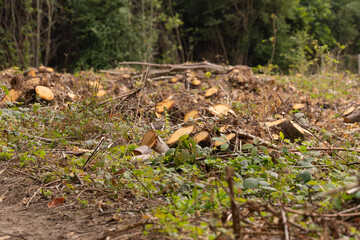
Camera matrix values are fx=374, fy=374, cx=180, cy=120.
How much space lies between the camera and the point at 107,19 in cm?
1167

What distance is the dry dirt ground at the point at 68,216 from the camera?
6.91ft

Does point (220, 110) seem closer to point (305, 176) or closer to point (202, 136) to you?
point (202, 136)

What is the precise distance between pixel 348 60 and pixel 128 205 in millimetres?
14782

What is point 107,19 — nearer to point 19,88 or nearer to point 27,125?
point 19,88

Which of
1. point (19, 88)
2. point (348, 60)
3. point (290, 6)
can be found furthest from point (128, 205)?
point (348, 60)

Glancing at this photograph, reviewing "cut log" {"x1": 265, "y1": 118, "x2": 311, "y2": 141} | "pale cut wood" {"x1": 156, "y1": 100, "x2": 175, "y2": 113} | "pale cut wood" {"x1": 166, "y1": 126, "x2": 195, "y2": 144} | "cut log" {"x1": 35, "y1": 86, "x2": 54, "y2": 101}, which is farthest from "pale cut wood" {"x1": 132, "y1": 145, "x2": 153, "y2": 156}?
"cut log" {"x1": 35, "y1": 86, "x2": 54, "y2": 101}

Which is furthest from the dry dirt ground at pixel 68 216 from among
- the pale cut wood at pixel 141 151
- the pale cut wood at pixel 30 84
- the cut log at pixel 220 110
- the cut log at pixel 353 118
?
the cut log at pixel 353 118

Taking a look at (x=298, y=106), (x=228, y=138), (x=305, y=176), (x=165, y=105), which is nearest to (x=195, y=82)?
(x=165, y=105)

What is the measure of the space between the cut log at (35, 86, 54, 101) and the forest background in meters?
4.12

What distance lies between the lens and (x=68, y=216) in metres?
2.41

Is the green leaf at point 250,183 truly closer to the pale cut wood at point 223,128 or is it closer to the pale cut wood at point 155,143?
the pale cut wood at point 223,128

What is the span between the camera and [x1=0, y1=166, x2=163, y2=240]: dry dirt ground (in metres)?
2.11

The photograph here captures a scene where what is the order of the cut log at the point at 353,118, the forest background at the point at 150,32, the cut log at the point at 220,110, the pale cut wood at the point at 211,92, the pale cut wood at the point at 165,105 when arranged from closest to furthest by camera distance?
the cut log at the point at 220,110
the cut log at the point at 353,118
the pale cut wood at the point at 165,105
the pale cut wood at the point at 211,92
the forest background at the point at 150,32

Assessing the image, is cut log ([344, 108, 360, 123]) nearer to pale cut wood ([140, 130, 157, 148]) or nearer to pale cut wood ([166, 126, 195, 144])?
pale cut wood ([166, 126, 195, 144])
